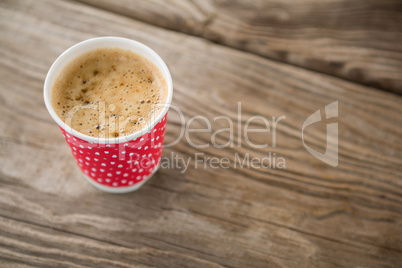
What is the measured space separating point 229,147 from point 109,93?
280 millimetres

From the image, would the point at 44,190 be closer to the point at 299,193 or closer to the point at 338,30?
the point at 299,193

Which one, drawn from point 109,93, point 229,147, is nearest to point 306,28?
point 229,147

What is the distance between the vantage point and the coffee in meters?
0.65

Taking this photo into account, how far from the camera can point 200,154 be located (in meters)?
0.82

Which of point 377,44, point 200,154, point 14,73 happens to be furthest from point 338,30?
point 14,73

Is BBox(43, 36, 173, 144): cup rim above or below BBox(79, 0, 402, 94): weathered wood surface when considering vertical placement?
below

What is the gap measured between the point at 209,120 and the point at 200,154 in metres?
Answer: 0.08

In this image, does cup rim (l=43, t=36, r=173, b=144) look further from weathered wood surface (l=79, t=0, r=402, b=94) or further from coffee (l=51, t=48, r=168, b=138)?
weathered wood surface (l=79, t=0, r=402, b=94)

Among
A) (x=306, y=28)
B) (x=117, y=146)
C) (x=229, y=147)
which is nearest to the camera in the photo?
(x=117, y=146)

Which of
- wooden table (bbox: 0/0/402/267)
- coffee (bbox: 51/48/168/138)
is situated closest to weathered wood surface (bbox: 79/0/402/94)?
wooden table (bbox: 0/0/402/267)

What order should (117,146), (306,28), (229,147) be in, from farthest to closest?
(306,28), (229,147), (117,146)

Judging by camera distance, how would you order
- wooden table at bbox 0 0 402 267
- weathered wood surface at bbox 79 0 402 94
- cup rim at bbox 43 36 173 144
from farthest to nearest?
weathered wood surface at bbox 79 0 402 94 < wooden table at bbox 0 0 402 267 < cup rim at bbox 43 36 173 144

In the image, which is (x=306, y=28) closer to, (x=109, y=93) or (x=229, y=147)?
(x=229, y=147)

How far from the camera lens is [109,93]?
0.68 meters
